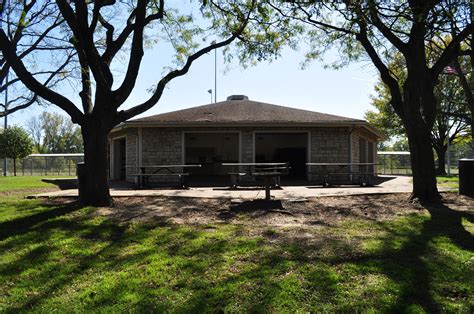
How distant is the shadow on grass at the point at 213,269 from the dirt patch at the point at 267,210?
0.85 m

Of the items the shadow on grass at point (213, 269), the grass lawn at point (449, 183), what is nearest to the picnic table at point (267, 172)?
the shadow on grass at point (213, 269)

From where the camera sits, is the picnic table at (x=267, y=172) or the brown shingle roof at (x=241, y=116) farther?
the brown shingle roof at (x=241, y=116)

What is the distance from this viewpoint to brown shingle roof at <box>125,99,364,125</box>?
15477mm

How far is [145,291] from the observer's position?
4.08m

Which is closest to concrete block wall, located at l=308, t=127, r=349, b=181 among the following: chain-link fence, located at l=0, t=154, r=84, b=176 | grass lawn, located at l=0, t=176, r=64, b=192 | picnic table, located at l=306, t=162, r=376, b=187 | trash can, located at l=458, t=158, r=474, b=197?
picnic table, located at l=306, t=162, r=376, b=187

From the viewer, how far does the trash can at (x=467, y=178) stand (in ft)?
34.3

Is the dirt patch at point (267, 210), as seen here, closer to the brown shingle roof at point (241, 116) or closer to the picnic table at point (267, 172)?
the picnic table at point (267, 172)

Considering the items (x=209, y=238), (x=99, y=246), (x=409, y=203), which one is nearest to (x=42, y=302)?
(x=99, y=246)

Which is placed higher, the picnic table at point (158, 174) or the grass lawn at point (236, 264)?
the picnic table at point (158, 174)

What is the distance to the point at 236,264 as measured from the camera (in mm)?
4812

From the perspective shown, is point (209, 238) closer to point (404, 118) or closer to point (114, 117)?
point (114, 117)

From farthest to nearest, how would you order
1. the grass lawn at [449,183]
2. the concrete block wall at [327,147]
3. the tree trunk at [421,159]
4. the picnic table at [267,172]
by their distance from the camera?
the concrete block wall at [327,147] < the grass lawn at [449,183] < the tree trunk at [421,159] < the picnic table at [267,172]

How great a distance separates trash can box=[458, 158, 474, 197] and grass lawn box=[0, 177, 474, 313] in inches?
138

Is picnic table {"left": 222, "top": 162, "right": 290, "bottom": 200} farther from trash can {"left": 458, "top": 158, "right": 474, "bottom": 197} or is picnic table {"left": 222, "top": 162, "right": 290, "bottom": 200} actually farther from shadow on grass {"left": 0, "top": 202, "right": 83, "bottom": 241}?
trash can {"left": 458, "top": 158, "right": 474, "bottom": 197}
